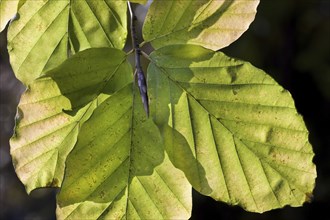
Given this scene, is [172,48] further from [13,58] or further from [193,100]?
[13,58]

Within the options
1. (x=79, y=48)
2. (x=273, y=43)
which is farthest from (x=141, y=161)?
(x=273, y=43)

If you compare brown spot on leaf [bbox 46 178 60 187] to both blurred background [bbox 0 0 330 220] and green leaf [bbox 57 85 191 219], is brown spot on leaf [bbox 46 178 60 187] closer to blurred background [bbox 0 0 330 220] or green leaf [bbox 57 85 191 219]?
green leaf [bbox 57 85 191 219]

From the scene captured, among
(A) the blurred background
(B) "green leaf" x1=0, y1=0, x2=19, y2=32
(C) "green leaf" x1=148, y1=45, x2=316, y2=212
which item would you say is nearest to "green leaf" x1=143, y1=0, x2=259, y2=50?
(C) "green leaf" x1=148, y1=45, x2=316, y2=212

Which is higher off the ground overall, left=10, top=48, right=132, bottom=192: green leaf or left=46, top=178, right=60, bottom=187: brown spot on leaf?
left=10, top=48, right=132, bottom=192: green leaf

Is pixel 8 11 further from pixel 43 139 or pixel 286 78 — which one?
pixel 286 78

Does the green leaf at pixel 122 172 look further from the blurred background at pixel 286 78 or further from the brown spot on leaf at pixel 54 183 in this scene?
the blurred background at pixel 286 78

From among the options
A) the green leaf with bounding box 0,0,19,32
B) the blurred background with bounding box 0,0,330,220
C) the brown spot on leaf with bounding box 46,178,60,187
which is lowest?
the blurred background with bounding box 0,0,330,220
